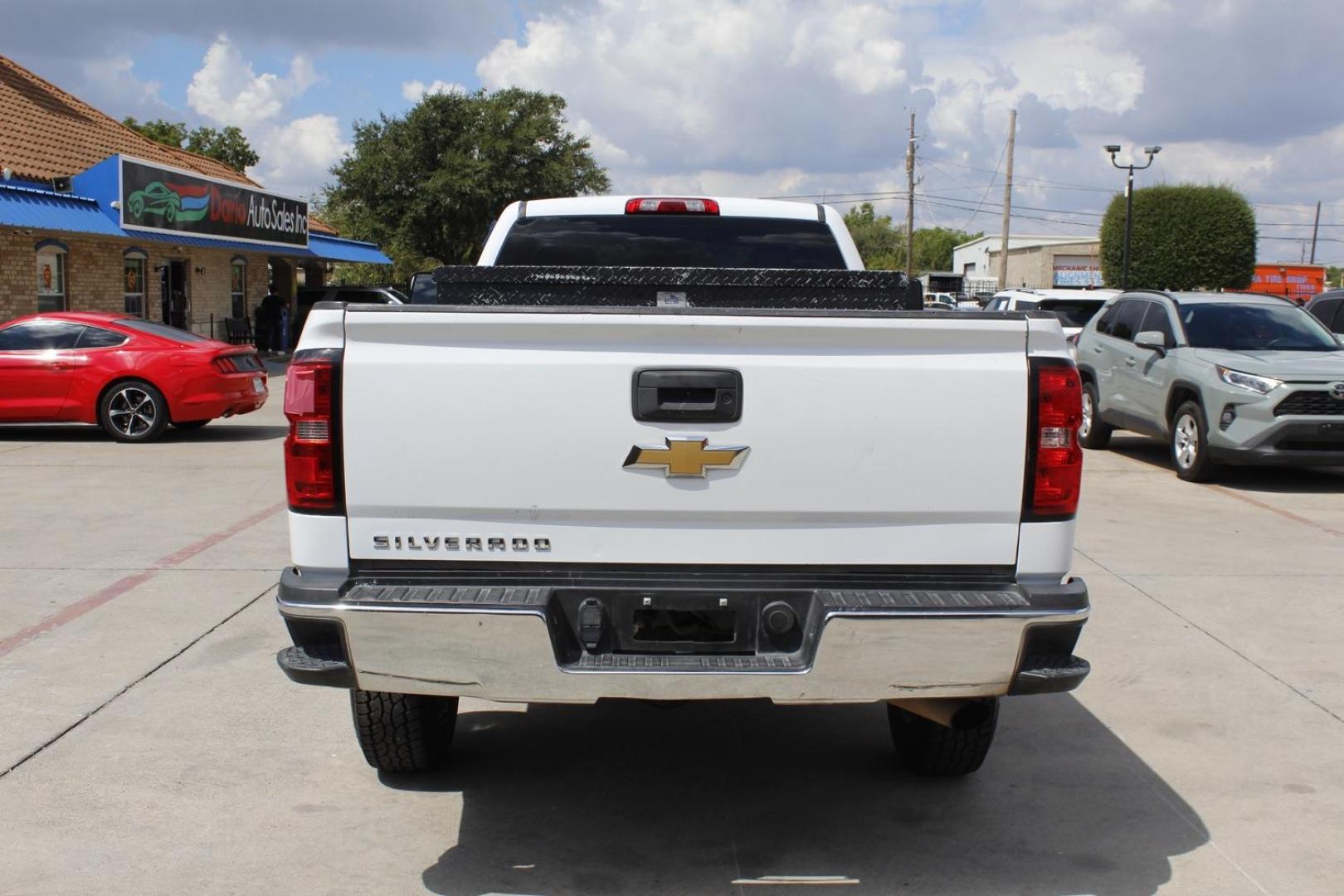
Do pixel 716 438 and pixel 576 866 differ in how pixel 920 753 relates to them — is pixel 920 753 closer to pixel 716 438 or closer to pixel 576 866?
pixel 576 866

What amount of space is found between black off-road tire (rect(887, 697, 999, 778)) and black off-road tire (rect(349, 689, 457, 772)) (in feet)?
5.35

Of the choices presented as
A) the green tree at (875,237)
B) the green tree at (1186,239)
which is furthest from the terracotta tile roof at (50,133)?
the green tree at (875,237)

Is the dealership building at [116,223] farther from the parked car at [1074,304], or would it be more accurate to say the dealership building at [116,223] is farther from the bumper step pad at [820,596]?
the bumper step pad at [820,596]

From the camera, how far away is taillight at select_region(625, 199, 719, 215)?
6270mm

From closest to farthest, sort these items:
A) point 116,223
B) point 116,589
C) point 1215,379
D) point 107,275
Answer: point 116,589, point 1215,379, point 116,223, point 107,275

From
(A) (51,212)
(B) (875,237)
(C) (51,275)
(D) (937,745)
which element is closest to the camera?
(D) (937,745)

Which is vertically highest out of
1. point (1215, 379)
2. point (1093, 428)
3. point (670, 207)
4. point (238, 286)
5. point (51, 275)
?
point (670, 207)

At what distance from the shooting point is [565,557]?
3758 millimetres

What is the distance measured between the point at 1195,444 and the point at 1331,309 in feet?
17.7

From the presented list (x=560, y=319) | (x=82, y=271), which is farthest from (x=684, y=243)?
(x=82, y=271)

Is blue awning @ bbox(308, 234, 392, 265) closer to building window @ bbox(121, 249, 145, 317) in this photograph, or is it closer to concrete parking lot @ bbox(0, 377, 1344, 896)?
building window @ bbox(121, 249, 145, 317)

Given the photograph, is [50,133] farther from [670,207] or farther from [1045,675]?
[1045,675]

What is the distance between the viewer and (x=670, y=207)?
6.29 m

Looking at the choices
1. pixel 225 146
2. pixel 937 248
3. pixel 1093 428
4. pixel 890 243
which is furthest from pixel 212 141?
Result: pixel 937 248
